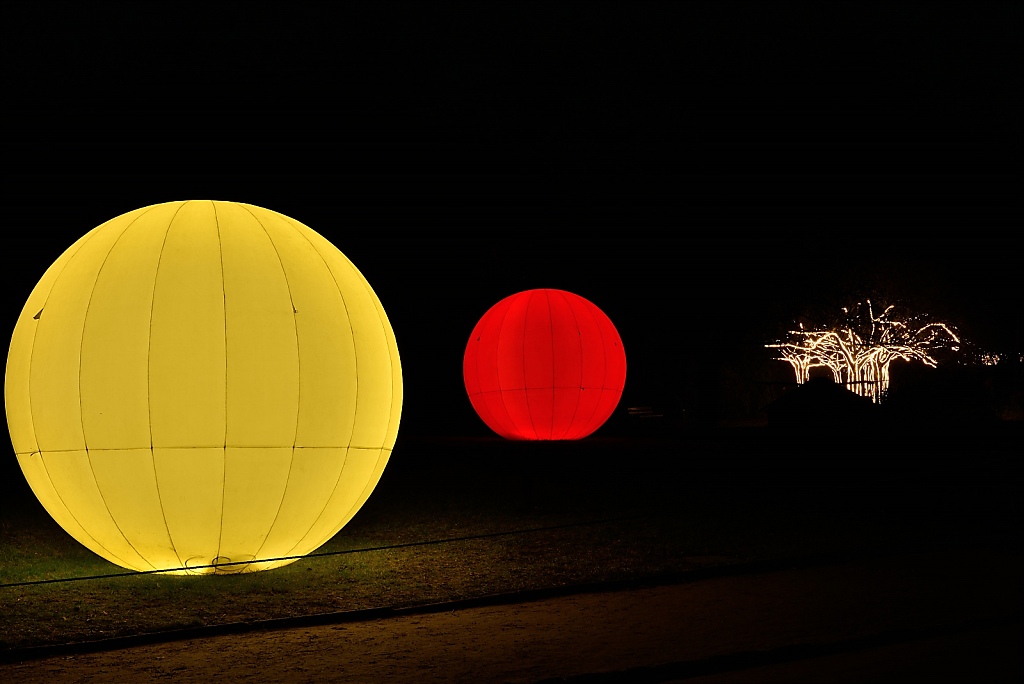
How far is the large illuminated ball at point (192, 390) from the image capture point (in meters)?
7.05

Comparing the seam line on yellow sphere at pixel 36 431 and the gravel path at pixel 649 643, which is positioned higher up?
the seam line on yellow sphere at pixel 36 431

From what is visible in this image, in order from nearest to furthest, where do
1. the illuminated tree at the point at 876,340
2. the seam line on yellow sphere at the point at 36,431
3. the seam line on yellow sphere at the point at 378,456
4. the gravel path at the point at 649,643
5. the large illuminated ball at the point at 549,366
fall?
the gravel path at the point at 649,643, the seam line on yellow sphere at the point at 36,431, the seam line on yellow sphere at the point at 378,456, the large illuminated ball at the point at 549,366, the illuminated tree at the point at 876,340

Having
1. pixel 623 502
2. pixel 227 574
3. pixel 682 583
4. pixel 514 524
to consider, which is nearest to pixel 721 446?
pixel 623 502

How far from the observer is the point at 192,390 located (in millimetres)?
7039

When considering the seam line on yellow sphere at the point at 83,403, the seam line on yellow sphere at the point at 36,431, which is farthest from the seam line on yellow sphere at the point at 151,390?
the seam line on yellow sphere at the point at 36,431

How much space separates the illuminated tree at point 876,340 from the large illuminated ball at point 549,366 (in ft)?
37.8

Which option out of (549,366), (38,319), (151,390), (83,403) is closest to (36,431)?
(83,403)

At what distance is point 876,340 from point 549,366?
46.7ft

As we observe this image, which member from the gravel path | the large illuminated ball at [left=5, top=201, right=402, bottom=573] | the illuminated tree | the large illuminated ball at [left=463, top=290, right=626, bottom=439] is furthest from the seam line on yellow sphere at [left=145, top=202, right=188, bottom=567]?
the illuminated tree

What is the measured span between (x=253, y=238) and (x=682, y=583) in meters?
4.41

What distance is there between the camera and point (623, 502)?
1291 cm

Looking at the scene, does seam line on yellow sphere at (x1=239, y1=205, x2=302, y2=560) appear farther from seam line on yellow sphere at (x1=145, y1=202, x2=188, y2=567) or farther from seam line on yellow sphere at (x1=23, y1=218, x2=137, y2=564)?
seam line on yellow sphere at (x1=23, y1=218, x2=137, y2=564)

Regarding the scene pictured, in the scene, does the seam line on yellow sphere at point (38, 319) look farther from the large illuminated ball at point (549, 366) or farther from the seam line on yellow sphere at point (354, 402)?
the large illuminated ball at point (549, 366)

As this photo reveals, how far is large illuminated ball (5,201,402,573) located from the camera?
7055 millimetres
